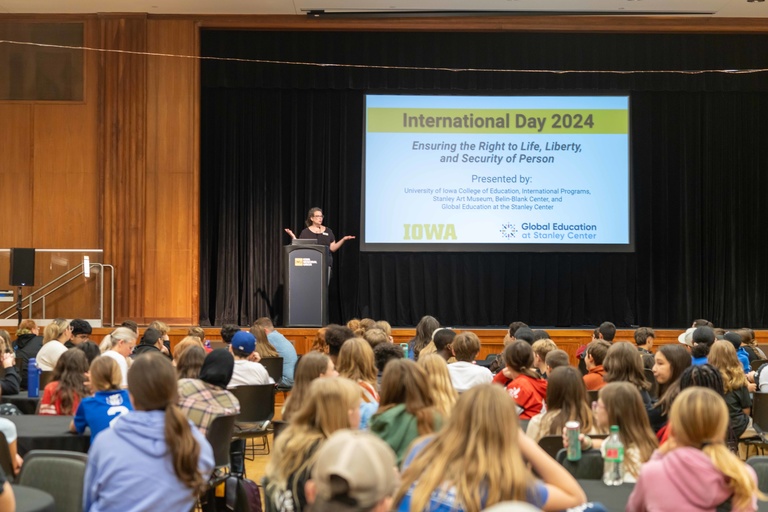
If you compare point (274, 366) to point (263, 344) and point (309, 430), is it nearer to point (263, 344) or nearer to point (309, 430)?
point (263, 344)

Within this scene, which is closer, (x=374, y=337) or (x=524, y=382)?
(x=524, y=382)

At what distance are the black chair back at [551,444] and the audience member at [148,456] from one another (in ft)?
5.36

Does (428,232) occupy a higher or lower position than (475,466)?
higher

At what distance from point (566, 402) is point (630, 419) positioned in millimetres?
543

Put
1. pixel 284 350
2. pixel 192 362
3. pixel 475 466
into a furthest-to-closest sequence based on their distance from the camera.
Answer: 1. pixel 284 350
2. pixel 192 362
3. pixel 475 466

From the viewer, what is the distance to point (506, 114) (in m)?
13.8

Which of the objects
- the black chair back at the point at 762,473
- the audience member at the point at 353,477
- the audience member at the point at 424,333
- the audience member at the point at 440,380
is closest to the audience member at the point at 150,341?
the audience member at the point at 424,333

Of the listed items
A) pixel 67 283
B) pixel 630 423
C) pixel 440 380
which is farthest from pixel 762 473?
pixel 67 283

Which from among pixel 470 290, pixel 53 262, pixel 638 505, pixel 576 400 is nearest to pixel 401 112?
pixel 470 290

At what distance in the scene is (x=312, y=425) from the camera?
332cm

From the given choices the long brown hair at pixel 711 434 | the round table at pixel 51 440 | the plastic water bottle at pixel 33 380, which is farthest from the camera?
the plastic water bottle at pixel 33 380

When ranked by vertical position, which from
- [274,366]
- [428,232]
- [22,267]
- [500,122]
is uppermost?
[500,122]

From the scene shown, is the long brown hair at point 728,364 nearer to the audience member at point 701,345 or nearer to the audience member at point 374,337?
the audience member at point 701,345

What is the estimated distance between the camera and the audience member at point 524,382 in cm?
569
